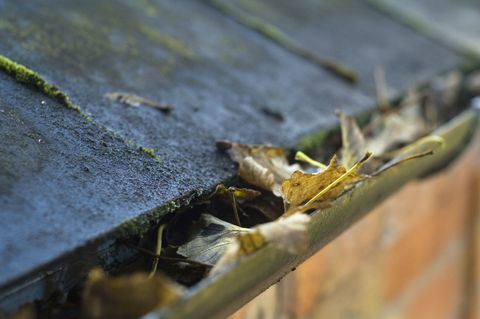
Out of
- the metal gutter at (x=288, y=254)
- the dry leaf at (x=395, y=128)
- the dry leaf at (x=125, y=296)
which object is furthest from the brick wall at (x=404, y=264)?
the dry leaf at (x=125, y=296)

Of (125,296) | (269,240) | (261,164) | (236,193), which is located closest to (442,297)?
(261,164)

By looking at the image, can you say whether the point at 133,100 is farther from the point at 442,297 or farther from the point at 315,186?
the point at 442,297

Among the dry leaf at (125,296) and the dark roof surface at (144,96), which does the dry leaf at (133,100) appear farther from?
the dry leaf at (125,296)

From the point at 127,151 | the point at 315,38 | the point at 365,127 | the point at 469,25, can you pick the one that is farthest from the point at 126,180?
the point at 469,25

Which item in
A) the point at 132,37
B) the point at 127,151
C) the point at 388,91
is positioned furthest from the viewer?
the point at 388,91

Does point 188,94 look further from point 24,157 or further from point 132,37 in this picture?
point 24,157

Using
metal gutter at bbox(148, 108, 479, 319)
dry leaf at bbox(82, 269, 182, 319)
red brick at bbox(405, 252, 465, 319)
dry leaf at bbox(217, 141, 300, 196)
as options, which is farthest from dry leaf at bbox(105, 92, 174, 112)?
red brick at bbox(405, 252, 465, 319)
